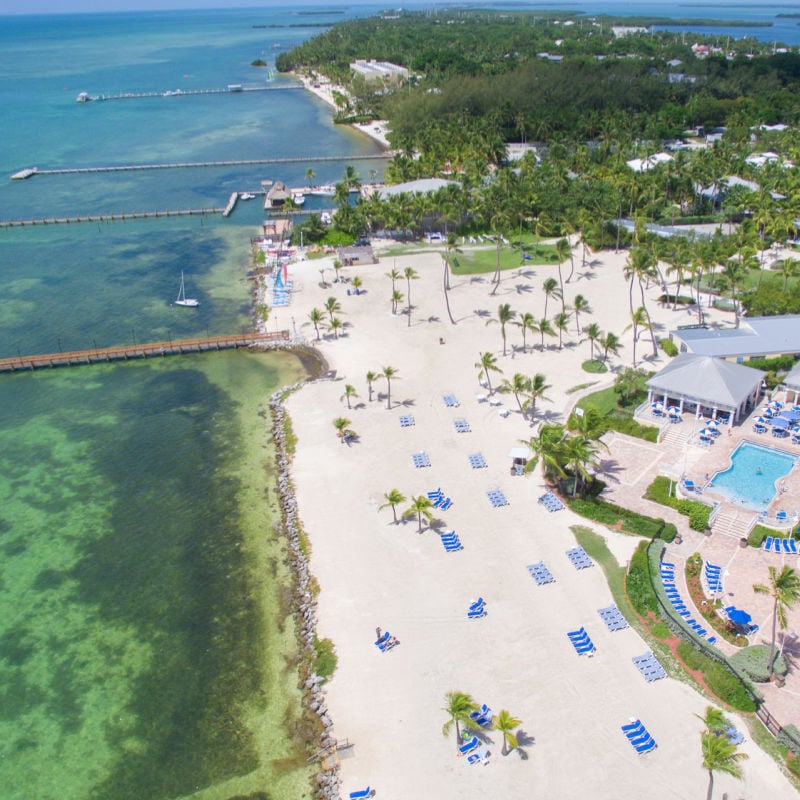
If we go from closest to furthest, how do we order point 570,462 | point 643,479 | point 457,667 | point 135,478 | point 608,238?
point 457,667 < point 570,462 < point 643,479 < point 135,478 < point 608,238

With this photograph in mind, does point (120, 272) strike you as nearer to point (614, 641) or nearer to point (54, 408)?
point (54, 408)

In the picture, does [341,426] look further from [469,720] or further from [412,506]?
[469,720]

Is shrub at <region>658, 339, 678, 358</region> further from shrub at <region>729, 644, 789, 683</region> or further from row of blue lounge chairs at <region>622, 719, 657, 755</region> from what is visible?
row of blue lounge chairs at <region>622, 719, 657, 755</region>

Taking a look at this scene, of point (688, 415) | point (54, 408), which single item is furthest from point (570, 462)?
point (54, 408)

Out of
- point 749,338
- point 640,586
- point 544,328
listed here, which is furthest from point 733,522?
point 544,328

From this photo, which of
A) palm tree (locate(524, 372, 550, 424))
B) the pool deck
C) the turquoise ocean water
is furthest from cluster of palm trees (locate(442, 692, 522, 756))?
palm tree (locate(524, 372, 550, 424))
